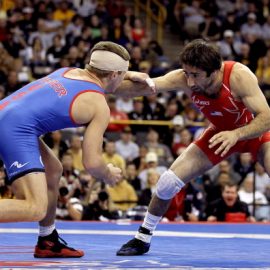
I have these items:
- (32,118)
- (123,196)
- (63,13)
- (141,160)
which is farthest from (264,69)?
(32,118)

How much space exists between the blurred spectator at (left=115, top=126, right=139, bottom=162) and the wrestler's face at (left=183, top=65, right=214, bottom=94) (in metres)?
7.04

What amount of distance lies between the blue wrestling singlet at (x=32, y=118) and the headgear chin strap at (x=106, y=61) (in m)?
0.21

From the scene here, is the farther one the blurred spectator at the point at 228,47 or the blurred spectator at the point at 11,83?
the blurred spectator at the point at 228,47

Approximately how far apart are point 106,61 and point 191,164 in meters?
1.32

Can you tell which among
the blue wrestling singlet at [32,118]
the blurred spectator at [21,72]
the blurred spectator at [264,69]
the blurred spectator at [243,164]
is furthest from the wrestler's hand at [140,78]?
the blurred spectator at [264,69]

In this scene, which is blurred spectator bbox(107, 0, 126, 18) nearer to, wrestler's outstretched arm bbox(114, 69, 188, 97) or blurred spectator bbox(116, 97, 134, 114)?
blurred spectator bbox(116, 97, 134, 114)

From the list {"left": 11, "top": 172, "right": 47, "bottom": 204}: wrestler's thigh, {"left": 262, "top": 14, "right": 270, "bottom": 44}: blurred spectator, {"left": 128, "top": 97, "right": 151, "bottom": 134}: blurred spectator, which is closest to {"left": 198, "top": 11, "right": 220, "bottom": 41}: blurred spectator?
{"left": 262, "top": 14, "right": 270, "bottom": 44}: blurred spectator

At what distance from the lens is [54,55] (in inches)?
645

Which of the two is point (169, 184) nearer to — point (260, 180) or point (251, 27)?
point (260, 180)

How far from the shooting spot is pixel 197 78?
22.9ft

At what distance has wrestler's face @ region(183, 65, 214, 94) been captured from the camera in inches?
273

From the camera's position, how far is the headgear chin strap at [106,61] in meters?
6.50

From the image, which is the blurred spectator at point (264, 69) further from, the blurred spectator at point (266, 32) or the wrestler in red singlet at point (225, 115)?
the wrestler in red singlet at point (225, 115)

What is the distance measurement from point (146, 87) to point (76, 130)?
6913 millimetres
